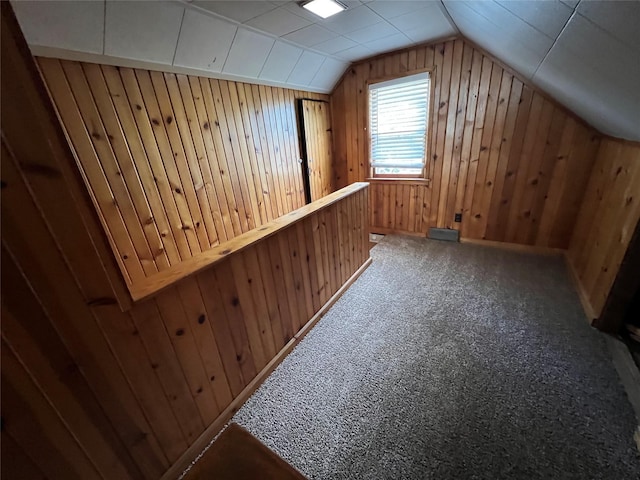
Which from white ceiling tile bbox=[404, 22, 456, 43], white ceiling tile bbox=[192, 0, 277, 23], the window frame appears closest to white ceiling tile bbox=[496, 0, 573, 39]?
white ceiling tile bbox=[404, 22, 456, 43]

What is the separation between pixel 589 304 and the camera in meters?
1.86

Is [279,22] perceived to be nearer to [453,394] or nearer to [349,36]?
[349,36]

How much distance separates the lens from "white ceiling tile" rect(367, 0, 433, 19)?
1877 mm

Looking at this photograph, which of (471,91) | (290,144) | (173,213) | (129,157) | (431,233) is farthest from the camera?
(431,233)

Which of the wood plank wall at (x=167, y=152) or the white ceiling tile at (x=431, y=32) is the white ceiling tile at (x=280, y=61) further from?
the white ceiling tile at (x=431, y=32)

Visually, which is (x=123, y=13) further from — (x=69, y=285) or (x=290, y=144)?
(x=290, y=144)

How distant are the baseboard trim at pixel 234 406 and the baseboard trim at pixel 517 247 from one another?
206 centimetres

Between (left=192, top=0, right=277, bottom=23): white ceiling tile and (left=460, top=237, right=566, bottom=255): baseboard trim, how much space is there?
297 centimetres

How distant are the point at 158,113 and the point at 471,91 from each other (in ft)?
9.55

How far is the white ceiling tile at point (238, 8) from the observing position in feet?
5.21

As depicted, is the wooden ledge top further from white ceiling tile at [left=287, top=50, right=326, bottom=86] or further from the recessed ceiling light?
white ceiling tile at [left=287, top=50, right=326, bottom=86]

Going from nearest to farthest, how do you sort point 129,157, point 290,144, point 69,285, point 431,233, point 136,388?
point 69,285 → point 136,388 → point 129,157 → point 290,144 → point 431,233

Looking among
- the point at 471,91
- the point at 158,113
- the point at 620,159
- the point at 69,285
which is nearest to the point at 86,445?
the point at 69,285

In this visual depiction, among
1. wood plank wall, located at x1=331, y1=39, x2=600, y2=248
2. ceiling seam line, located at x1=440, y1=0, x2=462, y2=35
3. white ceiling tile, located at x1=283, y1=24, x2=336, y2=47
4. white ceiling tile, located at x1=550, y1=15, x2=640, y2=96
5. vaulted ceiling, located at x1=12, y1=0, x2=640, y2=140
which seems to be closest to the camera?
white ceiling tile, located at x1=550, y1=15, x2=640, y2=96
